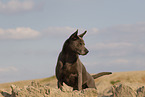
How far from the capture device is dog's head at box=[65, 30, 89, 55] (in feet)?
28.3

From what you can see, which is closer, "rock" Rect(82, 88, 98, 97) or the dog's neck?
"rock" Rect(82, 88, 98, 97)

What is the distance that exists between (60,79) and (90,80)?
50.0 inches

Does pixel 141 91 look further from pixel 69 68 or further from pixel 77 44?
pixel 69 68

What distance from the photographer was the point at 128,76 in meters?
20.1

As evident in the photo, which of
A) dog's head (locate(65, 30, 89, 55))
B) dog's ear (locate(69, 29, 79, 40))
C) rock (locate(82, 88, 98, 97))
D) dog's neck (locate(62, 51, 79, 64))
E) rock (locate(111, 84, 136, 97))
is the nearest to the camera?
rock (locate(82, 88, 98, 97))

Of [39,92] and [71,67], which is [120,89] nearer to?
[39,92]

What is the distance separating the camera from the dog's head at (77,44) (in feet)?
28.3

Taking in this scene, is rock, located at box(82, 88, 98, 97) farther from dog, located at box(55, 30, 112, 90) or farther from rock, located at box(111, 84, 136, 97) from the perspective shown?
dog, located at box(55, 30, 112, 90)

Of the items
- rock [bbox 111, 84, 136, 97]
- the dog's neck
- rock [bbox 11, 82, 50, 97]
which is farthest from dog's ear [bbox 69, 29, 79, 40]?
rock [bbox 11, 82, 50, 97]

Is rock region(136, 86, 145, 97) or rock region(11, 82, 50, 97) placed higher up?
rock region(11, 82, 50, 97)

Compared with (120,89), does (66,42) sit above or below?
above

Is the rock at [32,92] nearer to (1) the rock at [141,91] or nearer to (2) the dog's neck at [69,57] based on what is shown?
(1) the rock at [141,91]

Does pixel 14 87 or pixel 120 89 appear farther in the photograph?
pixel 120 89

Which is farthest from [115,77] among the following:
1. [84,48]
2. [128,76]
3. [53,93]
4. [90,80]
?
[53,93]
